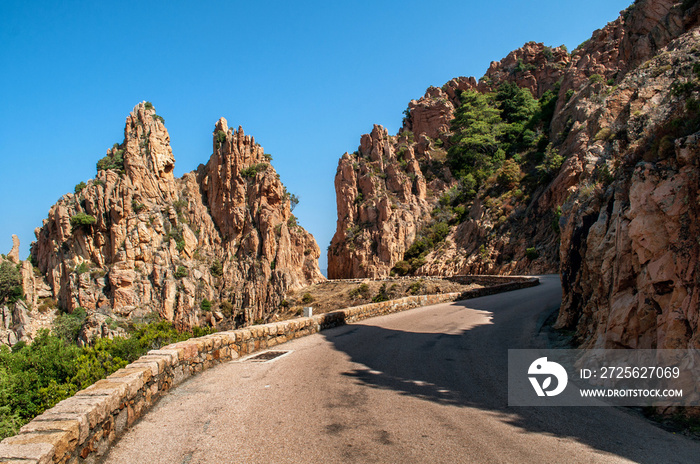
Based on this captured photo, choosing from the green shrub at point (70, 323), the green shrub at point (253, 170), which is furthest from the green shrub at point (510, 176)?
the green shrub at point (70, 323)

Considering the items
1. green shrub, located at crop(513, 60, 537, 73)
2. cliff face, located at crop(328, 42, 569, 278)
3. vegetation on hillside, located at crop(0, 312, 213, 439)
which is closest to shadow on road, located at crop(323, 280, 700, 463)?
vegetation on hillside, located at crop(0, 312, 213, 439)

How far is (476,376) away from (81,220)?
5116 centimetres

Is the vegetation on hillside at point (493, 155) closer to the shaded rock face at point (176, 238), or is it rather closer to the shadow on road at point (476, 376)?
the shaded rock face at point (176, 238)

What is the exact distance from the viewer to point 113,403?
15.6 ft

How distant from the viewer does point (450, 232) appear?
174ft

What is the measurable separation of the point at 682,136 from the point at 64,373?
12.7 m

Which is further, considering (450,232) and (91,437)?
(450,232)

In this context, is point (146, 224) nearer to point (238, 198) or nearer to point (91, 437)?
point (238, 198)

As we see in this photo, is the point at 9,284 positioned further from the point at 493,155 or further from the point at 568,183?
the point at 493,155

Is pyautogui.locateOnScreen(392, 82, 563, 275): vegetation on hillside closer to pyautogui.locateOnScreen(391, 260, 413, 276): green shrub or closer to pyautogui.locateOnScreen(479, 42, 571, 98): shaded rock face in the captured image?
pyautogui.locateOnScreen(391, 260, 413, 276): green shrub

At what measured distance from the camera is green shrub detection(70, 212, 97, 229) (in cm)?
4641

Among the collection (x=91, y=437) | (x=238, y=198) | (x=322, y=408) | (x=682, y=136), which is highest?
(x=238, y=198)

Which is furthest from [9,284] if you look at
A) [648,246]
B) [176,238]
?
[648,246]

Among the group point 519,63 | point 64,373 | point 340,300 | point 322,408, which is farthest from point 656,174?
point 519,63
